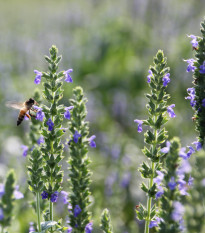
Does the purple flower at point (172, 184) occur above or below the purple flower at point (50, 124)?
below

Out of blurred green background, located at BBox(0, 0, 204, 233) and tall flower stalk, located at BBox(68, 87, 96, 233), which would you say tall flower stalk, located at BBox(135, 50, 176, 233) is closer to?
tall flower stalk, located at BBox(68, 87, 96, 233)

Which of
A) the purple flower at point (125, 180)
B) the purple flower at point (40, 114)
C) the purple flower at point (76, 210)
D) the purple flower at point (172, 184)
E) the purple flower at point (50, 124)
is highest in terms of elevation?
the purple flower at point (125, 180)

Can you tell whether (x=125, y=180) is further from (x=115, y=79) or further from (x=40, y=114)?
(x=115, y=79)

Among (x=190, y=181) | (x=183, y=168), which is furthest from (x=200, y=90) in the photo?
(x=183, y=168)

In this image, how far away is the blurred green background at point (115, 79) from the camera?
5.62 meters

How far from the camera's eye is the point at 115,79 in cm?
978

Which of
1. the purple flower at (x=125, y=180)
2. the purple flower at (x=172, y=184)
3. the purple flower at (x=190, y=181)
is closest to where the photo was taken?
the purple flower at (x=172, y=184)

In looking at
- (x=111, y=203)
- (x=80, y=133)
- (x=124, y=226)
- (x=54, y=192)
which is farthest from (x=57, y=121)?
(x=124, y=226)

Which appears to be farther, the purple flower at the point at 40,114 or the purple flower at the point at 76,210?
the purple flower at the point at 40,114

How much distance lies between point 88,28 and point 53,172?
36.3ft

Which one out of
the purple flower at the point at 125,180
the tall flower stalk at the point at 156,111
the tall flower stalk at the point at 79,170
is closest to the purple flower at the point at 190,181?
the tall flower stalk at the point at 156,111

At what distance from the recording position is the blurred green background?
5.62 m

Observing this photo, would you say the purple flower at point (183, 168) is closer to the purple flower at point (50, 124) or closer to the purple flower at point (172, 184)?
the purple flower at point (172, 184)

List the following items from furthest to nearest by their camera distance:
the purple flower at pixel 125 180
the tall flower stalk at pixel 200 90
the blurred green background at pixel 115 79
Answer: the blurred green background at pixel 115 79
the purple flower at pixel 125 180
the tall flower stalk at pixel 200 90
